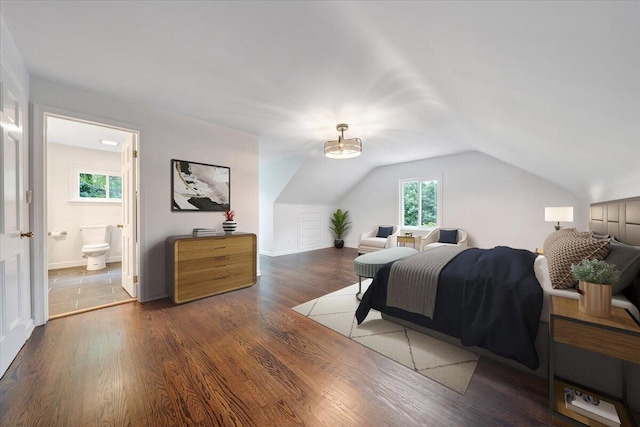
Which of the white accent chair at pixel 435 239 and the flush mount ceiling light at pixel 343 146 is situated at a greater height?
the flush mount ceiling light at pixel 343 146

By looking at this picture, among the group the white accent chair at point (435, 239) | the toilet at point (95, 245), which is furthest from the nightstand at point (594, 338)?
the toilet at point (95, 245)

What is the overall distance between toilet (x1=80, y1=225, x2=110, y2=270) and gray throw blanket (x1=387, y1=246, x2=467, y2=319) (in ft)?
16.8

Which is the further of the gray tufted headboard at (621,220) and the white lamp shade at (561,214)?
the white lamp shade at (561,214)

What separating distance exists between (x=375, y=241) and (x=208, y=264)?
153 inches

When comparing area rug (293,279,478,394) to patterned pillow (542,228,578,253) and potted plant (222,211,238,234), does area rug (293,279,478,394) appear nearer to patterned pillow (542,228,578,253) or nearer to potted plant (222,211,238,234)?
patterned pillow (542,228,578,253)

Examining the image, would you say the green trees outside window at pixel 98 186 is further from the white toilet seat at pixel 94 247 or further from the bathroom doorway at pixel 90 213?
the white toilet seat at pixel 94 247

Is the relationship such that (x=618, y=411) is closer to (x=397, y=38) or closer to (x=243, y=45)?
(x=397, y=38)

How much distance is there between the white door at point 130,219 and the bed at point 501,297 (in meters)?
2.87

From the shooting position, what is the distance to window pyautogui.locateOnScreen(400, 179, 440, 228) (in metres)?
5.83

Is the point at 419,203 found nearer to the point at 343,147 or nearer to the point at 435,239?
the point at 435,239

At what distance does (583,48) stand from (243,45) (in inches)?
79.3

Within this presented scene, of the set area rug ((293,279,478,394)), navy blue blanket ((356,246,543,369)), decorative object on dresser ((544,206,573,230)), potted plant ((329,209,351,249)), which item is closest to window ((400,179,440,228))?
potted plant ((329,209,351,249))

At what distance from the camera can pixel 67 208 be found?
14.6 feet

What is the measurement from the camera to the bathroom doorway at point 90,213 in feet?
10.1
